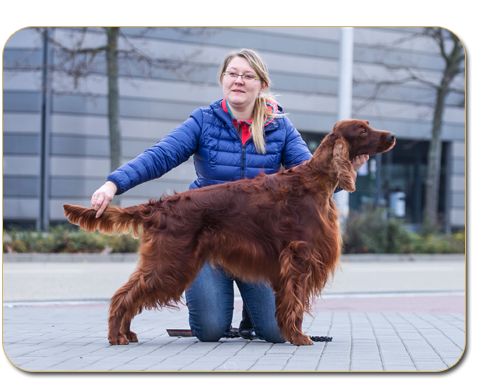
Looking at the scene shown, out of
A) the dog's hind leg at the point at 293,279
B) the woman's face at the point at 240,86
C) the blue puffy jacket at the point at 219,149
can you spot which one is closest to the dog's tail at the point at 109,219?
the blue puffy jacket at the point at 219,149

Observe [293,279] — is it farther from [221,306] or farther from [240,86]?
[240,86]

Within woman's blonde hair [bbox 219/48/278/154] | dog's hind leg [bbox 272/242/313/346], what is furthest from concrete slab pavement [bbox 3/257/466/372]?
woman's blonde hair [bbox 219/48/278/154]

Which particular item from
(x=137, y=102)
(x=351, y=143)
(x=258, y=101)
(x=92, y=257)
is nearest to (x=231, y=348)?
(x=351, y=143)

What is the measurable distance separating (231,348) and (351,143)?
5.05ft

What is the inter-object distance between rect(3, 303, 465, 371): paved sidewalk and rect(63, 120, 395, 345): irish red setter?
0.26m

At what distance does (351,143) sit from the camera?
3.46 m

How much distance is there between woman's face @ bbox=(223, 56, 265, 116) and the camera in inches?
154

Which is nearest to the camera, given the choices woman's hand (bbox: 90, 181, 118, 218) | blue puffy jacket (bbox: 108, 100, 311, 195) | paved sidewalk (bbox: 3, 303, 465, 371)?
paved sidewalk (bbox: 3, 303, 465, 371)

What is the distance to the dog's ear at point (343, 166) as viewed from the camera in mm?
Answer: 3359

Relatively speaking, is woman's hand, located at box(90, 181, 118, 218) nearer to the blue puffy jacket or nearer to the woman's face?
the blue puffy jacket

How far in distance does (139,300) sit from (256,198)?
38.3 inches

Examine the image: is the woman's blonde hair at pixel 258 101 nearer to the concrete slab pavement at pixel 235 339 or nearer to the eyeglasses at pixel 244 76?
the eyeglasses at pixel 244 76

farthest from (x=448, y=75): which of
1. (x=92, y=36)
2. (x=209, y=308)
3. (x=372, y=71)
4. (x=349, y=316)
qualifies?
(x=209, y=308)

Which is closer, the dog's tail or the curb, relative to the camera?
the dog's tail
